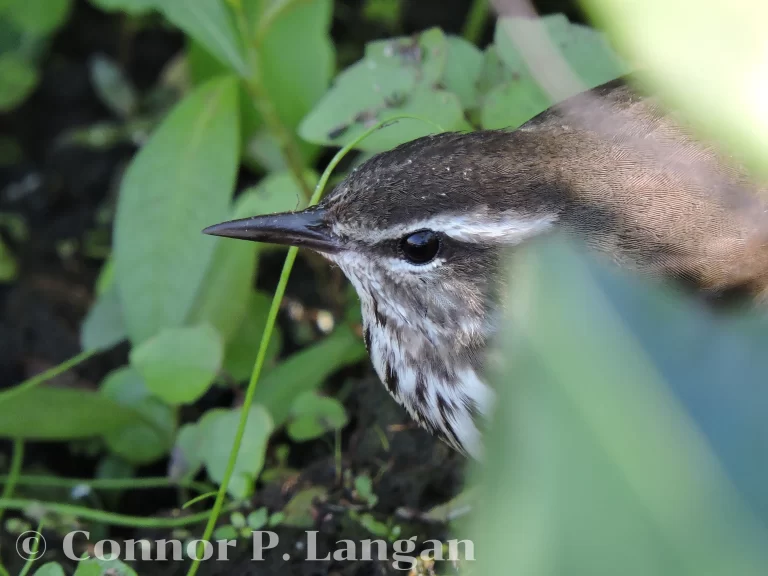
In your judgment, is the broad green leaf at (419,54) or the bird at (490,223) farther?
the broad green leaf at (419,54)

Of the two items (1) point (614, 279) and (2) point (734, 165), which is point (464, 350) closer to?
(2) point (734, 165)

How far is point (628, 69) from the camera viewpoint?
2.04m

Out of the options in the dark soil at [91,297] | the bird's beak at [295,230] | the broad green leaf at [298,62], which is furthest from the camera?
the broad green leaf at [298,62]

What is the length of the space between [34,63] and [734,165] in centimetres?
244

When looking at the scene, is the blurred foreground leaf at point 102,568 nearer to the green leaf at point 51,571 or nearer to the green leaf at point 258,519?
the green leaf at point 51,571

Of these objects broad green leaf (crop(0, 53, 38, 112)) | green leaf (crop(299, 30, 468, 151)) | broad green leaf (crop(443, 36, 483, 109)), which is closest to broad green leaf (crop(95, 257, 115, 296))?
green leaf (crop(299, 30, 468, 151))

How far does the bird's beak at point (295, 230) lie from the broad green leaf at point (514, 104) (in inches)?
18.9

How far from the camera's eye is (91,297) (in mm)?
2852

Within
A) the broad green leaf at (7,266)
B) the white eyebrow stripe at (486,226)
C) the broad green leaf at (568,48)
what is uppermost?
the broad green leaf at (7,266)

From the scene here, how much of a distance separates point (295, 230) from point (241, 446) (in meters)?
0.53

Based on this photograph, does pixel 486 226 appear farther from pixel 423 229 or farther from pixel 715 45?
pixel 715 45

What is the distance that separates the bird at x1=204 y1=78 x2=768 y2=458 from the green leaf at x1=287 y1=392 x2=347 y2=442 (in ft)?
1.32

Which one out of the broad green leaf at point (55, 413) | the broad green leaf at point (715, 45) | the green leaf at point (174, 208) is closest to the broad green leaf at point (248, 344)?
the green leaf at point (174, 208)

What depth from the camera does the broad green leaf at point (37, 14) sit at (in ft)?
9.75
